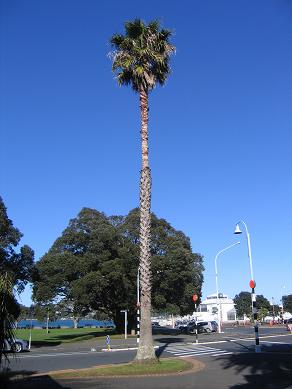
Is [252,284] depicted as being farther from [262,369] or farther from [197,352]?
[262,369]

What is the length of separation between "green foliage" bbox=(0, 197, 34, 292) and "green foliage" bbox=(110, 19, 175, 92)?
19.1 meters

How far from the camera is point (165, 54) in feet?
75.7

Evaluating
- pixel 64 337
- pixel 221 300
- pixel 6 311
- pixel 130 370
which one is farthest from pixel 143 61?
pixel 221 300

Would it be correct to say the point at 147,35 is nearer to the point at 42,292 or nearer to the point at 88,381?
the point at 88,381

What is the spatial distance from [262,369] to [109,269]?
30824mm

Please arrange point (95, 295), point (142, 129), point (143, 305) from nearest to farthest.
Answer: point (143, 305)
point (142, 129)
point (95, 295)

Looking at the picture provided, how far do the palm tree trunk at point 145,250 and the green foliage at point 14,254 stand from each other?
1900 centimetres

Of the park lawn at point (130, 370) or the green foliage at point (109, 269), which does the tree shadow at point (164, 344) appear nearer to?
the park lawn at point (130, 370)

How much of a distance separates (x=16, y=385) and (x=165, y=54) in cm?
1524

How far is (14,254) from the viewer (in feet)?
129

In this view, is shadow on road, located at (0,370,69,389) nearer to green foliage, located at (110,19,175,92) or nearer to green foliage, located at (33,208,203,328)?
green foliage, located at (110,19,175,92)

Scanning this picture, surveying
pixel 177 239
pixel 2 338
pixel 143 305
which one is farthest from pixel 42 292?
pixel 2 338

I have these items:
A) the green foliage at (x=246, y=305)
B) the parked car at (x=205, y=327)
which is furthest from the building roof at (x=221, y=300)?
the parked car at (x=205, y=327)

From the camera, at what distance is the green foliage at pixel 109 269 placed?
159 ft
